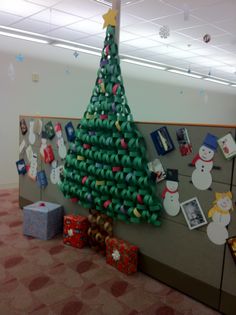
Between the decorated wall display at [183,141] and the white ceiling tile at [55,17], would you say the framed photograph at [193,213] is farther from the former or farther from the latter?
the white ceiling tile at [55,17]

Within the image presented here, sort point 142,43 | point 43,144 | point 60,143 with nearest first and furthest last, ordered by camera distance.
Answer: point 60,143 < point 43,144 < point 142,43

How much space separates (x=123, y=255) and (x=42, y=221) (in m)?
0.99

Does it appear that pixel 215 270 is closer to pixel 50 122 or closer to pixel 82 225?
pixel 82 225

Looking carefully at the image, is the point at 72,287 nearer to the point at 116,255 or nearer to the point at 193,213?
the point at 116,255

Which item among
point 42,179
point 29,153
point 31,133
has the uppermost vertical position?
point 31,133

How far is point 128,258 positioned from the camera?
7.93 feet

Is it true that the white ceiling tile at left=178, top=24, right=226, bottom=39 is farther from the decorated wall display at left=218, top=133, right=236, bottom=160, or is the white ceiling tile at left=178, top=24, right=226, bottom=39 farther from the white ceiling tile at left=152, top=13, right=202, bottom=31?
the decorated wall display at left=218, top=133, right=236, bottom=160

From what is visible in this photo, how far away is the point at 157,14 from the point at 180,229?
2835 mm

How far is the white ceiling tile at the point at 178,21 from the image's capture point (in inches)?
153

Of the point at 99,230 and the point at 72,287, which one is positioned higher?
the point at 99,230

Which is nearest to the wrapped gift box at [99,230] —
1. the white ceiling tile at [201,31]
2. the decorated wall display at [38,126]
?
the decorated wall display at [38,126]

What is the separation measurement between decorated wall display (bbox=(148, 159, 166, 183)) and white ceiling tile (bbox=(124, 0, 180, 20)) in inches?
83.1

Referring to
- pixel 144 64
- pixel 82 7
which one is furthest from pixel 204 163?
pixel 144 64

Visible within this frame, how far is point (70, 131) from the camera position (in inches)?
119
